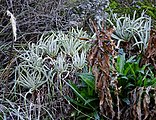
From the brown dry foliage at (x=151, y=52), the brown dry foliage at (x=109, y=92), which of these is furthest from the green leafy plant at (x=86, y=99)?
the brown dry foliage at (x=151, y=52)

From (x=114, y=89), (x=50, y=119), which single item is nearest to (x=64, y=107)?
(x=50, y=119)

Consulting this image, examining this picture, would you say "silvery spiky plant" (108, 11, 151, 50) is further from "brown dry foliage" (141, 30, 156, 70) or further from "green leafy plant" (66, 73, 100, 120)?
"green leafy plant" (66, 73, 100, 120)

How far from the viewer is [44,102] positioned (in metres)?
2.62

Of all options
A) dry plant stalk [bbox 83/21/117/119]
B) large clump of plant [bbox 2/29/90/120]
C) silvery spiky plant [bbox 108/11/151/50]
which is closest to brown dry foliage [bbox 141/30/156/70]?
silvery spiky plant [bbox 108/11/151/50]

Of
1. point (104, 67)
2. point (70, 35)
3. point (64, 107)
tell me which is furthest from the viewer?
point (70, 35)

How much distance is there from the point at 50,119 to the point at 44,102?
0.48 feet

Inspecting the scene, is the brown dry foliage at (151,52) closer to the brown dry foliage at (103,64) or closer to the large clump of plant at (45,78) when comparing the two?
the brown dry foliage at (103,64)

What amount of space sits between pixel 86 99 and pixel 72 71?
299mm

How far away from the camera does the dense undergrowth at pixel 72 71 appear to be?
7.70ft

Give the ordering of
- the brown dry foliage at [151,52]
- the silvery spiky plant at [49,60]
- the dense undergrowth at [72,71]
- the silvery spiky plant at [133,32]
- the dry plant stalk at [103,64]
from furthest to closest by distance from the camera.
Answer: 1. the silvery spiky plant at [133,32]
2. the silvery spiky plant at [49,60]
3. the brown dry foliage at [151,52]
4. the dense undergrowth at [72,71]
5. the dry plant stalk at [103,64]

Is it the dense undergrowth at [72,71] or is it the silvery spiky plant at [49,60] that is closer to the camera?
the dense undergrowth at [72,71]

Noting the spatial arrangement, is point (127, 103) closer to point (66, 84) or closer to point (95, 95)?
point (95, 95)

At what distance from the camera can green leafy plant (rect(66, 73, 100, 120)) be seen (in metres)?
2.49

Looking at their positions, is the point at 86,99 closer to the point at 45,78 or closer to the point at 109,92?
the point at 109,92
